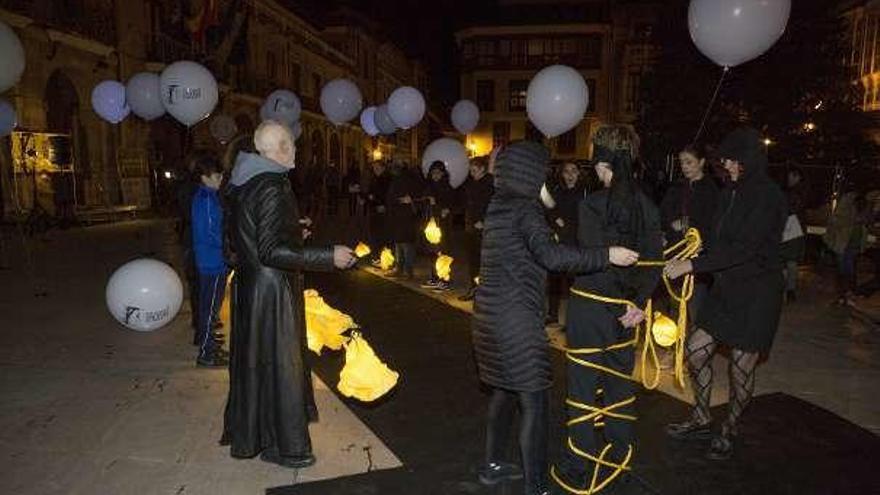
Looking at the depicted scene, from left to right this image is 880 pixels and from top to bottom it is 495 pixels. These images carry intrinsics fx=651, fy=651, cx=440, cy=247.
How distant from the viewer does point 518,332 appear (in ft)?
10.8

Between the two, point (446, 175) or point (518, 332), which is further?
point (446, 175)

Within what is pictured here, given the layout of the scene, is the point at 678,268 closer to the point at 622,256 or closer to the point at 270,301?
the point at 622,256

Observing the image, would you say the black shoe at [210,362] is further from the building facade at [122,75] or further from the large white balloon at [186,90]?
the building facade at [122,75]

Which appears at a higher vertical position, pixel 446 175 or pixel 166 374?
pixel 446 175

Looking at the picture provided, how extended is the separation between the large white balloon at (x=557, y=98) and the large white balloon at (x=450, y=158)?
10.3 feet

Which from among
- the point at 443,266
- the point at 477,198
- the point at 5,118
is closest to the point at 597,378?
the point at 477,198

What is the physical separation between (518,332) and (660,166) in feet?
60.7

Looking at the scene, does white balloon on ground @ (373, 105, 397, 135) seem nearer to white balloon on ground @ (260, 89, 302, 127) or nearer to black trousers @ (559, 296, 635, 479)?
white balloon on ground @ (260, 89, 302, 127)

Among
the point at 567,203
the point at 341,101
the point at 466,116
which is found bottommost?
the point at 567,203

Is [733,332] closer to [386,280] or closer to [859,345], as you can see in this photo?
[859,345]

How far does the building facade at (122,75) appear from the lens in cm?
1725

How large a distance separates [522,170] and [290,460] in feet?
7.29

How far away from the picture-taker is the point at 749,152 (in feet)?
12.5

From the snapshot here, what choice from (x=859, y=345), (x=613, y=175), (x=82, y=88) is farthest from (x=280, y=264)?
(x=82, y=88)
